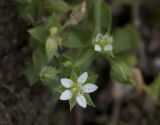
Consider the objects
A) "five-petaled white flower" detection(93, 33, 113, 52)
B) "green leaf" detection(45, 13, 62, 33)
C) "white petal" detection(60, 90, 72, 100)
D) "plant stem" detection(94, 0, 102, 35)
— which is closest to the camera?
"white petal" detection(60, 90, 72, 100)

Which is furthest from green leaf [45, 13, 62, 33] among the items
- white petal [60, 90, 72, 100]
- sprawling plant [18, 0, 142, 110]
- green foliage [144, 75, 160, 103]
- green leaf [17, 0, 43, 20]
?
green foliage [144, 75, 160, 103]

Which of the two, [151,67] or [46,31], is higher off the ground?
[46,31]

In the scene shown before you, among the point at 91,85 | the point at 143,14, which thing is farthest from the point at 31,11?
the point at 143,14

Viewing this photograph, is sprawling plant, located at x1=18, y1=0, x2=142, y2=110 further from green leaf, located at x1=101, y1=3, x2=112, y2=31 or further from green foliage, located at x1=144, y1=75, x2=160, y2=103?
green foliage, located at x1=144, y1=75, x2=160, y2=103

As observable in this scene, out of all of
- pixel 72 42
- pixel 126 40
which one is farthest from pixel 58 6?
pixel 126 40

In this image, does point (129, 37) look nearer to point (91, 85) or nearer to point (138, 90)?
point (138, 90)

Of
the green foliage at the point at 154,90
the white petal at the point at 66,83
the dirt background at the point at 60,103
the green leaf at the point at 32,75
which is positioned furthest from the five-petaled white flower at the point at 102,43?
the green foliage at the point at 154,90

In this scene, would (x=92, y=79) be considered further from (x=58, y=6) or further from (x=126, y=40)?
(x=126, y=40)
